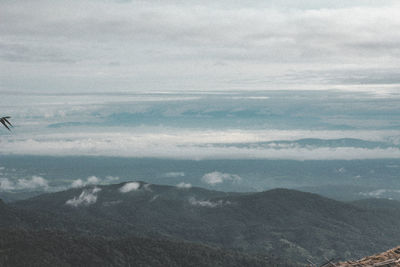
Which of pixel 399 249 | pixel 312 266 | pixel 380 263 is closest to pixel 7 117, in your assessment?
pixel 312 266

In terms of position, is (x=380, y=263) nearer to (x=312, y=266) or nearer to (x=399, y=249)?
(x=312, y=266)

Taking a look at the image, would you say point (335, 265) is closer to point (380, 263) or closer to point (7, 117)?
point (380, 263)

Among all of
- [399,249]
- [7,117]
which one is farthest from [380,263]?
[7,117]

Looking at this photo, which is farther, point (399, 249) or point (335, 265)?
point (399, 249)

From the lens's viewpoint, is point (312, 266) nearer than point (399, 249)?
Yes

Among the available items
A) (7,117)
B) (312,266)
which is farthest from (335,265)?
(7,117)

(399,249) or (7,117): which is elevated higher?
(7,117)

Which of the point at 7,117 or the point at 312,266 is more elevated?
the point at 7,117

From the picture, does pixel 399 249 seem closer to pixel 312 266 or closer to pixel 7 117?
pixel 312 266
